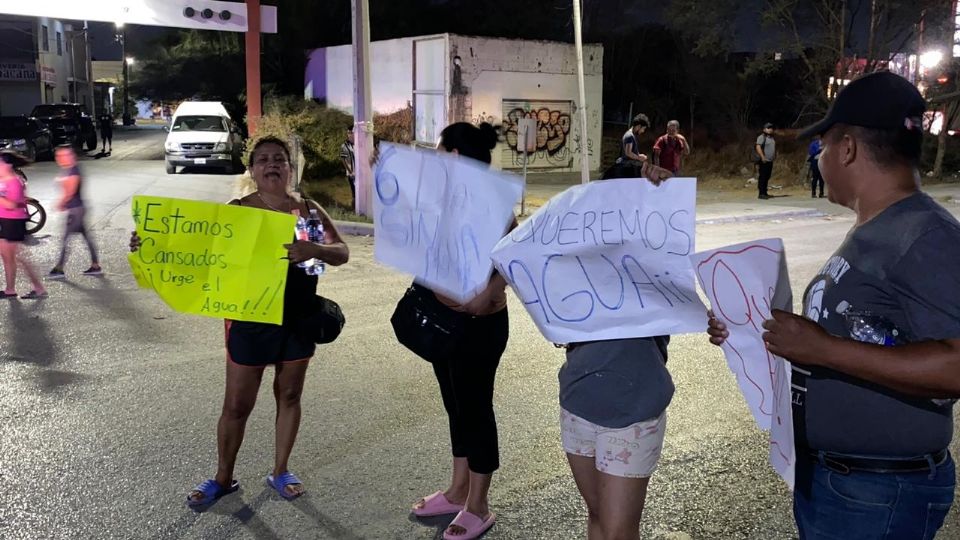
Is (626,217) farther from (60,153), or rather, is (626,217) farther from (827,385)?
(60,153)

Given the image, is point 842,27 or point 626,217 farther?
point 842,27

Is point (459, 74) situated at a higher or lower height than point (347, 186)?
higher

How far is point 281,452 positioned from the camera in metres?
4.11

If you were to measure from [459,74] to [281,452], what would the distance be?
22.4 meters

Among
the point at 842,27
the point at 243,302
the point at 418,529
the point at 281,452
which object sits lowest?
the point at 418,529

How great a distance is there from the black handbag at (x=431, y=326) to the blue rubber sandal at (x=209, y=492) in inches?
54.1

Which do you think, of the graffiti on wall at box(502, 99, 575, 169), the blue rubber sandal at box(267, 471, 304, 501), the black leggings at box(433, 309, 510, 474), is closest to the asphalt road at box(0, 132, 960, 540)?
the blue rubber sandal at box(267, 471, 304, 501)

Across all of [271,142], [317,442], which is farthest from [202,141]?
[271,142]

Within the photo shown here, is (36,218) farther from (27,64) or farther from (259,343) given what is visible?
(27,64)

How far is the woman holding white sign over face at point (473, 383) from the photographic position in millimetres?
3369

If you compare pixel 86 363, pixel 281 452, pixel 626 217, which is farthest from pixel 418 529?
pixel 86 363

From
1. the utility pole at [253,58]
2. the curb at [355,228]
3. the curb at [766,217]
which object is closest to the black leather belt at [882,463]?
the curb at [355,228]

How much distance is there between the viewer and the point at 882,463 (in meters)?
2.00

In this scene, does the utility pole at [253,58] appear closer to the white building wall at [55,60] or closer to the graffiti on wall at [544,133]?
the graffiti on wall at [544,133]
